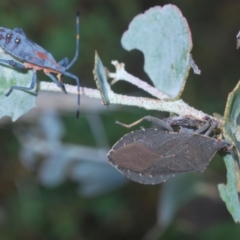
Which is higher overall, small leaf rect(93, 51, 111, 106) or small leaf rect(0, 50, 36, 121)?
small leaf rect(93, 51, 111, 106)

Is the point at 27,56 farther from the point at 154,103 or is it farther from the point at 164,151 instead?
the point at 164,151

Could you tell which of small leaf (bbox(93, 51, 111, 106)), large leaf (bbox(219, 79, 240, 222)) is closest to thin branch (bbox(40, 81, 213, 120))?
small leaf (bbox(93, 51, 111, 106))

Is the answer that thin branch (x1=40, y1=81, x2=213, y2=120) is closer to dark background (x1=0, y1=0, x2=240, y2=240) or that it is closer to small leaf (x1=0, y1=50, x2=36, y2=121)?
small leaf (x1=0, y1=50, x2=36, y2=121)

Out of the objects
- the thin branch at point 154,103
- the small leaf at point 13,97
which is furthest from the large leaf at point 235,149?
the small leaf at point 13,97

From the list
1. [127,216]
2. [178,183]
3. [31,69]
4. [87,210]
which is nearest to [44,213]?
[87,210]

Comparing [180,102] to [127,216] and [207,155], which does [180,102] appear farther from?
[127,216]

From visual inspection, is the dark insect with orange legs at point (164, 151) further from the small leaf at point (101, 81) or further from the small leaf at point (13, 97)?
the small leaf at point (13, 97)
